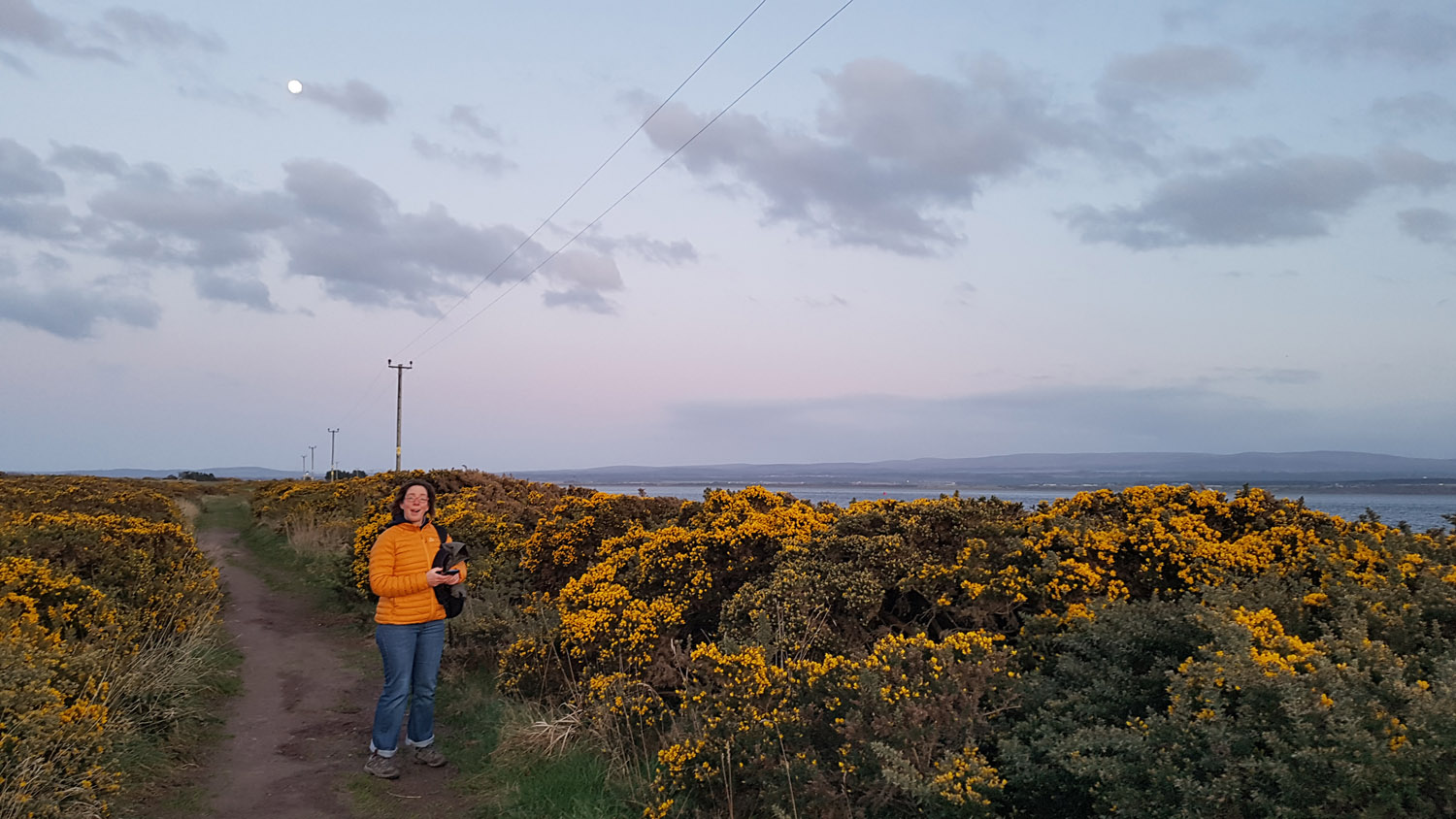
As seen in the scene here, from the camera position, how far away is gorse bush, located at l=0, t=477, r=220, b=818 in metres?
4.53

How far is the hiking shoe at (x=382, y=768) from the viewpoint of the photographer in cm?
608

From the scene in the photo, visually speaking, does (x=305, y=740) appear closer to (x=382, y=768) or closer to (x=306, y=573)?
(x=382, y=768)

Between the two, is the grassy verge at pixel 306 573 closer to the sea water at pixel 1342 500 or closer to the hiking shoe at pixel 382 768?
the sea water at pixel 1342 500

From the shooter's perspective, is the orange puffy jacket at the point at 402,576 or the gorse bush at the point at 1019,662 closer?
the gorse bush at the point at 1019,662

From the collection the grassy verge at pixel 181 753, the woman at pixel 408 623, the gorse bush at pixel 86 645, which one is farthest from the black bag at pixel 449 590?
the gorse bush at pixel 86 645

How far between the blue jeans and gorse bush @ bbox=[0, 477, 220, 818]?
5.44 ft

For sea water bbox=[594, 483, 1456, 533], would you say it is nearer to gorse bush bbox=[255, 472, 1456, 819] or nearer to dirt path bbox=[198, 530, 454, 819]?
gorse bush bbox=[255, 472, 1456, 819]

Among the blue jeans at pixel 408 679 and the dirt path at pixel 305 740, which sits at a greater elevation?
the blue jeans at pixel 408 679

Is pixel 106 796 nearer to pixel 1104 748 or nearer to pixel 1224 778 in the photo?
pixel 1104 748

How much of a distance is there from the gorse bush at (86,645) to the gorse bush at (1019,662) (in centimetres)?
265

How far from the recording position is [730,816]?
4.56 metres

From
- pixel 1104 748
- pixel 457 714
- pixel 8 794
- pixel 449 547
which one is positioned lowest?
pixel 457 714

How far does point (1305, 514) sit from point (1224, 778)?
3.74 m

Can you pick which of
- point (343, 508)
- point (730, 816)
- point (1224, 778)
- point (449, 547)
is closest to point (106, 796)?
point (449, 547)
